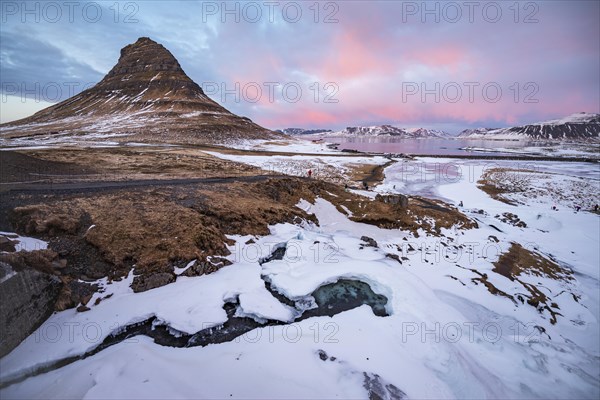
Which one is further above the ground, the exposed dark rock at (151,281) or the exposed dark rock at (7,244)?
the exposed dark rock at (7,244)

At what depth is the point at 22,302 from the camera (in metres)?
6.98

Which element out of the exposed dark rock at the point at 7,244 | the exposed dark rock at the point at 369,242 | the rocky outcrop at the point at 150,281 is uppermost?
the exposed dark rock at the point at 7,244

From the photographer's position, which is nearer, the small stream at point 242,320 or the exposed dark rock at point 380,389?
the exposed dark rock at point 380,389

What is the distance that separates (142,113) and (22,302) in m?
121

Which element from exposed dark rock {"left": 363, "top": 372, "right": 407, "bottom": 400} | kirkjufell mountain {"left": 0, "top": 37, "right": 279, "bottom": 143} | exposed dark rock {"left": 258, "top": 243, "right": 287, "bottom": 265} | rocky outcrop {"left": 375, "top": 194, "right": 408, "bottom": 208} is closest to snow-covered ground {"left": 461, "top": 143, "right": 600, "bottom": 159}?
kirkjufell mountain {"left": 0, "top": 37, "right": 279, "bottom": 143}

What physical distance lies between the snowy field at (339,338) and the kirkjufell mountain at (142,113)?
69500 mm

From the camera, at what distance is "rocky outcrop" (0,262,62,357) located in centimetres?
648

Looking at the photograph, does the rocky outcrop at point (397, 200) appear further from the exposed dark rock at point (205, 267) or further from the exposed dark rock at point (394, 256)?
the exposed dark rock at point (205, 267)

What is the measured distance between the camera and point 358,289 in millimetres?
11570

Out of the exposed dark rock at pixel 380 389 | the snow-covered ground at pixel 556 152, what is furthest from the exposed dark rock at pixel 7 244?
the snow-covered ground at pixel 556 152

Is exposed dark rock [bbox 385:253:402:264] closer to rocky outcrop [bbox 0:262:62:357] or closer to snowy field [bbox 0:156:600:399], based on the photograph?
snowy field [bbox 0:156:600:399]

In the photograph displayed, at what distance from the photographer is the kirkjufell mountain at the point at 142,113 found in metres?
77.2

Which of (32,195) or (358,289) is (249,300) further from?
(32,195)

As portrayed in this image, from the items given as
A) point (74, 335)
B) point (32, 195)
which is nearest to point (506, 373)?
point (74, 335)
